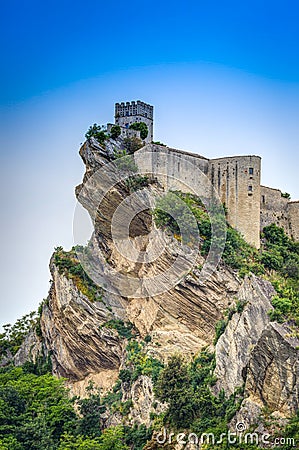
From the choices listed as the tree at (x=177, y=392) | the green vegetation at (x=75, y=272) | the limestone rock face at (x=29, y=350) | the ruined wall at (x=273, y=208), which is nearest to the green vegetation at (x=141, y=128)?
the ruined wall at (x=273, y=208)

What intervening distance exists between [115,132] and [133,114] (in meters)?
5.10

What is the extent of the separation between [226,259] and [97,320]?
8753mm

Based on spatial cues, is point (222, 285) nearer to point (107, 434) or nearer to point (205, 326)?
point (205, 326)

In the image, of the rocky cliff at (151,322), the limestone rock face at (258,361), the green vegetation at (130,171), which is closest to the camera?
the limestone rock face at (258,361)

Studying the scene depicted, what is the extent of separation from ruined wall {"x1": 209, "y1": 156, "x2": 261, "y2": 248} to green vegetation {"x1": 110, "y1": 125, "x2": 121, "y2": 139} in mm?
6686

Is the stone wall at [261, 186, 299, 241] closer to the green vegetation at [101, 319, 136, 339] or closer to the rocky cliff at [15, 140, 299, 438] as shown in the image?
the rocky cliff at [15, 140, 299, 438]

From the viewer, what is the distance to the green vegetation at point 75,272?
70.0 metres

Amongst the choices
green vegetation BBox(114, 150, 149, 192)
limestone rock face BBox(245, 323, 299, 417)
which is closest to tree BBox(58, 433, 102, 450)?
limestone rock face BBox(245, 323, 299, 417)

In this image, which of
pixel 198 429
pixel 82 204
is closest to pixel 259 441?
pixel 198 429

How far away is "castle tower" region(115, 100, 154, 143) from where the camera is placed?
75.3m

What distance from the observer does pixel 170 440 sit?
60.3 metres

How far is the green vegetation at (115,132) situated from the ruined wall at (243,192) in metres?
6.69

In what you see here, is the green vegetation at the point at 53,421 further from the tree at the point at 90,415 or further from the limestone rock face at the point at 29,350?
the limestone rock face at the point at 29,350

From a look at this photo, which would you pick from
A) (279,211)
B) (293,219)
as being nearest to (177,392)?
(279,211)
